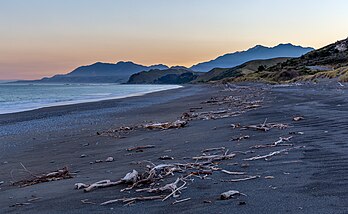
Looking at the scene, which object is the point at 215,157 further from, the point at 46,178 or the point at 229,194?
the point at 46,178

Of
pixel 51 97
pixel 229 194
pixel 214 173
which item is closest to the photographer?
pixel 229 194

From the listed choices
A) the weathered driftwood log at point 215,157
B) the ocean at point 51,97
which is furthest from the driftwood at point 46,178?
the ocean at point 51,97

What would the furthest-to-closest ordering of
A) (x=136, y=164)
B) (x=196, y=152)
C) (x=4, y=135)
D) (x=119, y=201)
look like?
1. (x=4, y=135)
2. (x=196, y=152)
3. (x=136, y=164)
4. (x=119, y=201)

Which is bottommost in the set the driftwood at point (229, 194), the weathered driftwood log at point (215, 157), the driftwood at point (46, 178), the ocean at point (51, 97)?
the ocean at point (51, 97)

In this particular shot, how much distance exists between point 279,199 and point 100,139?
711 cm

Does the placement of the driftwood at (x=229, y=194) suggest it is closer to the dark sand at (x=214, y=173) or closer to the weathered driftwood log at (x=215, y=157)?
the dark sand at (x=214, y=173)

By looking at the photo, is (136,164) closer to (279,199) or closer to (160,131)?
(279,199)

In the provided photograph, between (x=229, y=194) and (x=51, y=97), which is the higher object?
(x=229, y=194)

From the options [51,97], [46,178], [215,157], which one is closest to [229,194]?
[215,157]

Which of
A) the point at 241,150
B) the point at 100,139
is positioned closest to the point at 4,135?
the point at 100,139

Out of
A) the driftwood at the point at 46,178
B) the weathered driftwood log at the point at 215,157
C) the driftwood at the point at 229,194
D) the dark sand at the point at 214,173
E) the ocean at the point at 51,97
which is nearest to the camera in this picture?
the dark sand at the point at 214,173

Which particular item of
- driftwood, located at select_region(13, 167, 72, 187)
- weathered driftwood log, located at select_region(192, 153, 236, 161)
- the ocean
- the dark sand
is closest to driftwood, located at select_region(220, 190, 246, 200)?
the dark sand

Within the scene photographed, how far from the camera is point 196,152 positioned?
22.4 feet

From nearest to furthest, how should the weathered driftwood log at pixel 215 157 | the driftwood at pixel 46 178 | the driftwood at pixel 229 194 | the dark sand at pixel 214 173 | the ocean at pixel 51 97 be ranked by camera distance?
the dark sand at pixel 214 173 → the driftwood at pixel 229 194 → the driftwood at pixel 46 178 → the weathered driftwood log at pixel 215 157 → the ocean at pixel 51 97
